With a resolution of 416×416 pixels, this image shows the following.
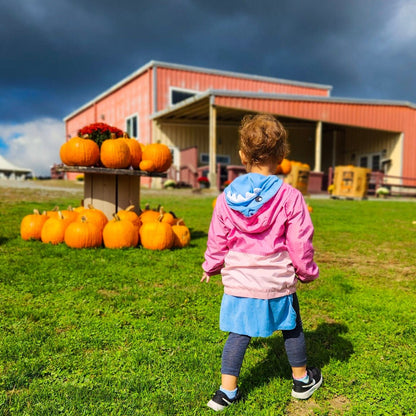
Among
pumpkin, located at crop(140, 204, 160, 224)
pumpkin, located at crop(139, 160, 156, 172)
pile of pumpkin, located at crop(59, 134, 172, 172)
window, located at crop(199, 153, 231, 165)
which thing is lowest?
pumpkin, located at crop(140, 204, 160, 224)

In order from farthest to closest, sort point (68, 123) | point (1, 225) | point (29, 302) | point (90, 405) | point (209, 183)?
1. point (68, 123)
2. point (209, 183)
3. point (1, 225)
4. point (29, 302)
5. point (90, 405)

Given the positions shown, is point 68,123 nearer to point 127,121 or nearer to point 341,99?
point 127,121

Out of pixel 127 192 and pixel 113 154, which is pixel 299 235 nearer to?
pixel 113 154

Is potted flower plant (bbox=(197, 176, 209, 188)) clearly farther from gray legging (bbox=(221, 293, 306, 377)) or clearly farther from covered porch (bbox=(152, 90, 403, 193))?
gray legging (bbox=(221, 293, 306, 377))

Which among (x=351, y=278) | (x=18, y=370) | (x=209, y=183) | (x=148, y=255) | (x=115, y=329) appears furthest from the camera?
(x=209, y=183)

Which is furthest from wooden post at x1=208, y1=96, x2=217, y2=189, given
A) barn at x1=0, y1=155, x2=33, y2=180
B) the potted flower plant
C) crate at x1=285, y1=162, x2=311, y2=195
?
barn at x1=0, y1=155, x2=33, y2=180

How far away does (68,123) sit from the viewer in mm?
35562

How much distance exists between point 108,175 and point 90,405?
449cm

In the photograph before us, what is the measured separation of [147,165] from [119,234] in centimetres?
128

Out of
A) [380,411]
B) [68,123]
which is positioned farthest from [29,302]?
[68,123]

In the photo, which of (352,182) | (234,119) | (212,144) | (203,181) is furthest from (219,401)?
(234,119)

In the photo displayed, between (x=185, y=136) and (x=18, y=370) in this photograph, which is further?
(x=185, y=136)

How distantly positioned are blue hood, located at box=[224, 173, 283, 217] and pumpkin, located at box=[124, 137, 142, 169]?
418 cm

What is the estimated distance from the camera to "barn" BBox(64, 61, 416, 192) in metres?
19.7
